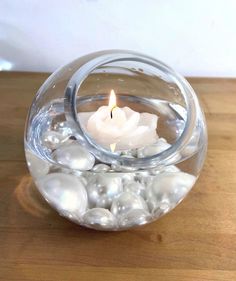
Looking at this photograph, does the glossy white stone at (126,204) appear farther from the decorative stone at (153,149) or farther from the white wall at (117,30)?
the white wall at (117,30)

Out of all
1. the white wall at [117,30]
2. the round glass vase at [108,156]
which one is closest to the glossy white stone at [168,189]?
the round glass vase at [108,156]

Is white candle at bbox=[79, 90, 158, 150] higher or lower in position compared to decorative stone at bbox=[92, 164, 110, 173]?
higher

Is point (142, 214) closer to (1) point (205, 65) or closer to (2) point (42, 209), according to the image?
(2) point (42, 209)

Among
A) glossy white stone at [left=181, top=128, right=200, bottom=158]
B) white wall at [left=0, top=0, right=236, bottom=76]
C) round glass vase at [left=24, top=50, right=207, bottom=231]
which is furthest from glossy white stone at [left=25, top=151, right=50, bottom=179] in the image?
white wall at [left=0, top=0, right=236, bottom=76]

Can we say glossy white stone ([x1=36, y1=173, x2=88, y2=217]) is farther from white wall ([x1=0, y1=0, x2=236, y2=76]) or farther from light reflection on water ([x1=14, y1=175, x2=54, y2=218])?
white wall ([x1=0, y1=0, x2=236, y2=76])

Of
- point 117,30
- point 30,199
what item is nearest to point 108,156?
point 30,199

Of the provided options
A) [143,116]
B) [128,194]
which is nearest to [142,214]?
[128,194]
